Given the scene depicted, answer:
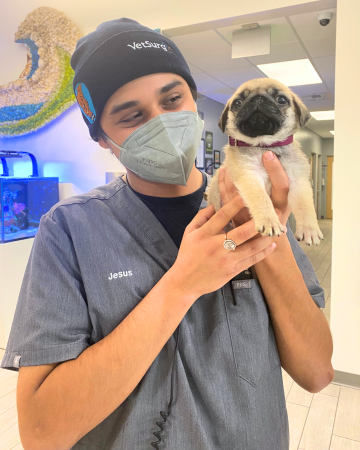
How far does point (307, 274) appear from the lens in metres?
1.10

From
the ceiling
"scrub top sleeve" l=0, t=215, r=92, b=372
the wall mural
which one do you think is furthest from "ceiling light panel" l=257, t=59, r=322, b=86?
"scrub top sleeve" l=0, t=215, r=92, b=372

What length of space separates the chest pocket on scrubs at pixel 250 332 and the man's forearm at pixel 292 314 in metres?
0.03

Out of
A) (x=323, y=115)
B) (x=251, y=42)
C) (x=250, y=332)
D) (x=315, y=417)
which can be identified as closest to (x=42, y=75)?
(x=251, y=42)

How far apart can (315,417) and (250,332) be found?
7.29ft

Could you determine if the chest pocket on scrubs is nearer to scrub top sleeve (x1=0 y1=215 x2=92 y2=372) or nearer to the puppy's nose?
scrub top sleeve (x1=0 y1=215 x2=92 y2=372)

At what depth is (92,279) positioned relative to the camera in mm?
878

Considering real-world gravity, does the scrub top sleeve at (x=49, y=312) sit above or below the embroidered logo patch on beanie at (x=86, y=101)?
below

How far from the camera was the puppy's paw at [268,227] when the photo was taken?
849mm

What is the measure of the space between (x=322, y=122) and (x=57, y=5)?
294 inches

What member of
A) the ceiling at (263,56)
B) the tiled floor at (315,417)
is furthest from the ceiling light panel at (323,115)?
the tiled floor at (315,417)

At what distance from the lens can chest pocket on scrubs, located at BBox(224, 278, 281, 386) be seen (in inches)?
35.3

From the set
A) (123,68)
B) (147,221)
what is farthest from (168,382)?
(123,68)

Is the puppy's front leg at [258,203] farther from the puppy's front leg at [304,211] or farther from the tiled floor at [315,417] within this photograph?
the tiled floor at [315,417]

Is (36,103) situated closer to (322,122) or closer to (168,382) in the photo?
(168,382)
